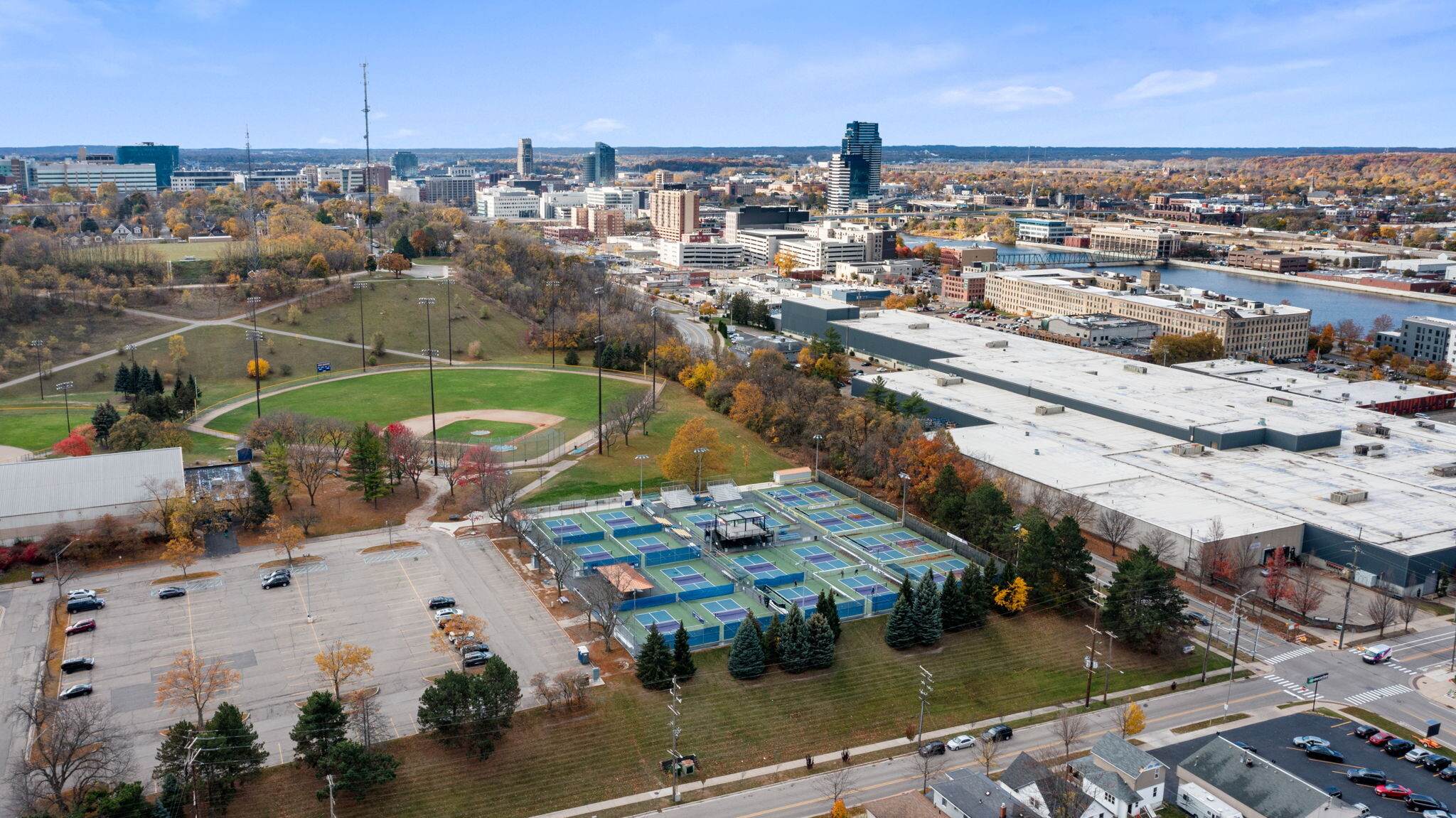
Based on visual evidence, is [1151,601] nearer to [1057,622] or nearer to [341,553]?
[1057,622]

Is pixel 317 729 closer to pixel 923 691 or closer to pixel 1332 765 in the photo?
pixel 923 691

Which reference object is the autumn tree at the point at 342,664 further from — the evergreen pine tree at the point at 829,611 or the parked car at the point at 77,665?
the evergreen pine tree at the point at 829,611

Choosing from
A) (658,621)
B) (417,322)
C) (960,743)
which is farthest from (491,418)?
(960,743)

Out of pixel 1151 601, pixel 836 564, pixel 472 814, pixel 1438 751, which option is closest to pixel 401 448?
pixel 836 564

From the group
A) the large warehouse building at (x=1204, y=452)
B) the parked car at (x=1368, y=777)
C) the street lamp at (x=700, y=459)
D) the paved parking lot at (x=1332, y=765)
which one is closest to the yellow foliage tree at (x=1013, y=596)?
the paved parking lot at (x=1332, y=765)

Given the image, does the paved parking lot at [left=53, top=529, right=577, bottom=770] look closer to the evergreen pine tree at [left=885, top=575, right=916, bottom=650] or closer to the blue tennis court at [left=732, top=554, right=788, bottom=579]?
the blue tennis court at [left=732, top=554, right=788, bottom=579]
